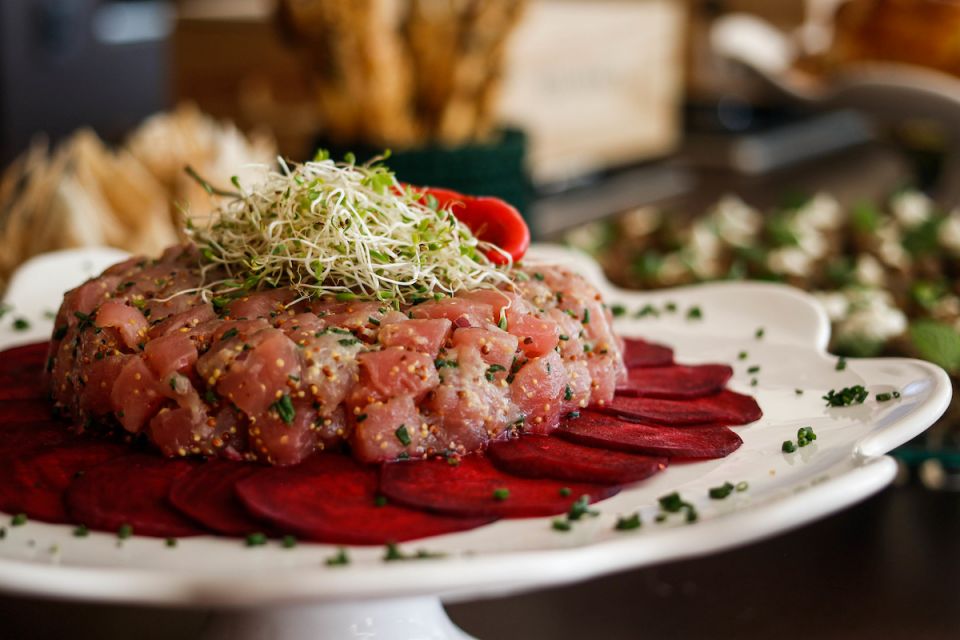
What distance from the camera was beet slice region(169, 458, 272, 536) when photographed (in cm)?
137

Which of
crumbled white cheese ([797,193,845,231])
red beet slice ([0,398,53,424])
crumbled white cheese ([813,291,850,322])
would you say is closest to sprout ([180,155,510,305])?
red beet slice ([0,398,53,424])

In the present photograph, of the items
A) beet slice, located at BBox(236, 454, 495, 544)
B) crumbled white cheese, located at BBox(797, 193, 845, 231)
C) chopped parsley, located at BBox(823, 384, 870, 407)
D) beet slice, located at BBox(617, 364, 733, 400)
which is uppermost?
chopped parsley, located at BBox(823, 384, 870, 407)

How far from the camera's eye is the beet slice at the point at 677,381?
1.90 m

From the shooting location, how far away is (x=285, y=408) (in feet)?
5.07

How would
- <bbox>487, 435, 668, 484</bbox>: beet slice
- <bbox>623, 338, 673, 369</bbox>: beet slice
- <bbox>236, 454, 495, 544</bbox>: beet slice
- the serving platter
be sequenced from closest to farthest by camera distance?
the serving platter
<bbox>236, 454, 495, 544</bbox>: beet slice
<bbox>487, 435, 668, 484</bbox>: beet slice
<bbox>623, 338, 673, 369</bbox>: beet slice

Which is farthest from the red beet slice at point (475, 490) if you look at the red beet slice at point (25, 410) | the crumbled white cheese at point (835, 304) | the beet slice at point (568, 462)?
the crumbled white cheese at point (835, 304)

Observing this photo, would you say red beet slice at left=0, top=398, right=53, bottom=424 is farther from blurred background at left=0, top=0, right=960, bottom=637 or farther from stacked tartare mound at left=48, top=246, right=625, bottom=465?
blurred background at left=0, top=0, right=960, bottom=637

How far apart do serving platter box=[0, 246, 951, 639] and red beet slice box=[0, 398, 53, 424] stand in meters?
0.39

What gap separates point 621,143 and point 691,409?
13.2 ft

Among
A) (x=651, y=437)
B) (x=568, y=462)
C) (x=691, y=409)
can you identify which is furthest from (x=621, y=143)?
(x=568, y=462)

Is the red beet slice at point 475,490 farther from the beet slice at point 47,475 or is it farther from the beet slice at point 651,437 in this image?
the beet slice at point 47,475

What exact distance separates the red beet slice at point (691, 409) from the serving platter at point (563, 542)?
3 centimetres

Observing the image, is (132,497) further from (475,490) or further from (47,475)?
(475,490)

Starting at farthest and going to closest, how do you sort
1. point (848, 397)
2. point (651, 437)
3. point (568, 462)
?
point (848, 397), point (651, 437), point (568, 462)
